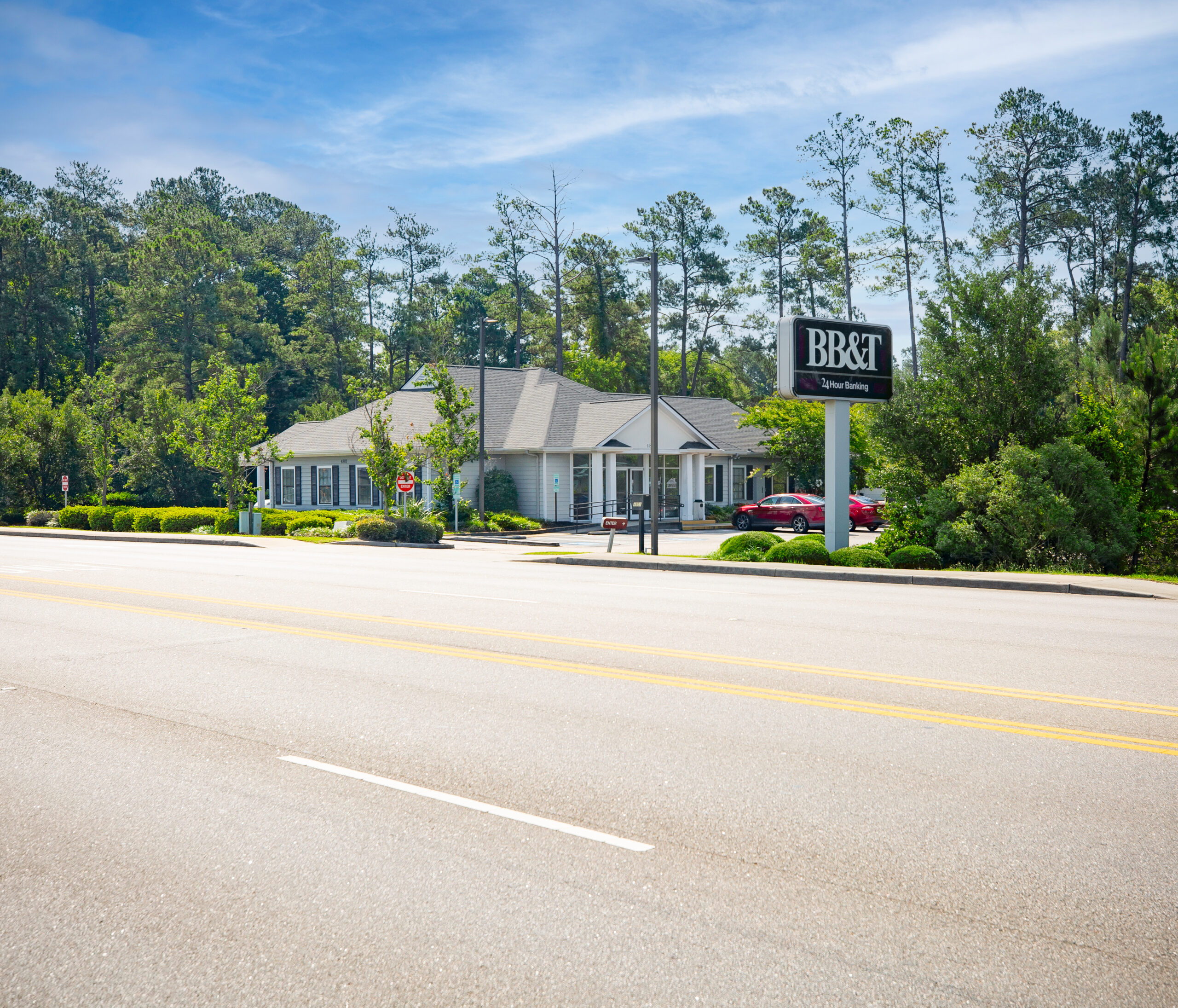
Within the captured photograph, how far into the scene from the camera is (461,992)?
370 cm

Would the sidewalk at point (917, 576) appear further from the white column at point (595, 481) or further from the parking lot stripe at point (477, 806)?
the white column at point (595, 481)

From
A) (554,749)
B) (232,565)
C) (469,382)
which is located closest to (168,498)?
(469,382)

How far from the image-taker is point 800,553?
2269 centimetres

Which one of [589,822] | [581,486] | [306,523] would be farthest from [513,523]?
[589,822]

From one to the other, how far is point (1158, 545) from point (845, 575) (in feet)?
22.4

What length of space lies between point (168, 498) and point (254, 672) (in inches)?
Answer: 2070

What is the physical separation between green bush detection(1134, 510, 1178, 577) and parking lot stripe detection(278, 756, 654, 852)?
766 inches

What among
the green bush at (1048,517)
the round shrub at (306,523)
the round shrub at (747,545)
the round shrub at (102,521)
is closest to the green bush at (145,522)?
the round shrub at (102,521)

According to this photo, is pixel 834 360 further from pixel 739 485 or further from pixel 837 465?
pixel 739 485

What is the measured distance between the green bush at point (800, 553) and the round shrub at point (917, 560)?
1473mm

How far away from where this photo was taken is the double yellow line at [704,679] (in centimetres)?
718

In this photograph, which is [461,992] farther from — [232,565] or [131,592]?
[232,565]

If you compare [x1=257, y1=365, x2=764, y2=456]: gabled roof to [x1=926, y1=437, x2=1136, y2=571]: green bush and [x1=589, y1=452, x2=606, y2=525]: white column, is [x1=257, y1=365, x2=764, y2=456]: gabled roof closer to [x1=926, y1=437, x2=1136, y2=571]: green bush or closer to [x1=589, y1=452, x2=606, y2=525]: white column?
[x1=589, y1=452, x2=606, y2=525]: white column

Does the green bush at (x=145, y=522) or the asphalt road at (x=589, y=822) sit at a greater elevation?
the green bush at (x=145, y=522)
